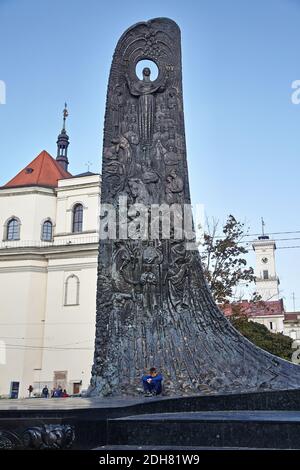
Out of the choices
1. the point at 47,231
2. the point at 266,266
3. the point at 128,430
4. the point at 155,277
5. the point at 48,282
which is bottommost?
the point at 128,430

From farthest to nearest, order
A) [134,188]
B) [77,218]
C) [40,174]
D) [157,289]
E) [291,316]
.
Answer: [291,316]
[40,174]
[77,218]
[134,188]
[157,289]

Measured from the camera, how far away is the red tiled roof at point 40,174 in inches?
1235

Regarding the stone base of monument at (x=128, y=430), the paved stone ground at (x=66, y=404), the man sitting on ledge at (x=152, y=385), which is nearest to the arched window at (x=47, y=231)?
the man sitting on ledge at (x=152, y=385)

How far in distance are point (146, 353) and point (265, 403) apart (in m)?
1.95

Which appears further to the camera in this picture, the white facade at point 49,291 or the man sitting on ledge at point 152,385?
the white facade at point 49,291

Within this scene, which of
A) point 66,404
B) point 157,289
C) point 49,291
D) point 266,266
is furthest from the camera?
point 266,266

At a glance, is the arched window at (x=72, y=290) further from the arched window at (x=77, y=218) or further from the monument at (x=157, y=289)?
the monument at (x=157, y=289)

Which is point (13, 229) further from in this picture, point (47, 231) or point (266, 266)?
point (266, 266)

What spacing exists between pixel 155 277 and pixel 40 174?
25.9m

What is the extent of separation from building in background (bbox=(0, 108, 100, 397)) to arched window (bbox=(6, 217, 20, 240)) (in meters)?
0.02

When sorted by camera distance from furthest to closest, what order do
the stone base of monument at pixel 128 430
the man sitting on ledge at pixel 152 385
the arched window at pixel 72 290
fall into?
the arched window at pixel 72 290 < the man sitting on ledge at pixel 152 385 < the stone base of monument at pixel 128 430

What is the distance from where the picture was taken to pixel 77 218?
29.2 m

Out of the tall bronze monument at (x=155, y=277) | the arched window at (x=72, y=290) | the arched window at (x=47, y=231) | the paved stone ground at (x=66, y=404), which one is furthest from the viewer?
the arched window at (x=47, y=231)

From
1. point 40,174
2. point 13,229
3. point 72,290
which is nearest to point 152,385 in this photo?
point 72,290
